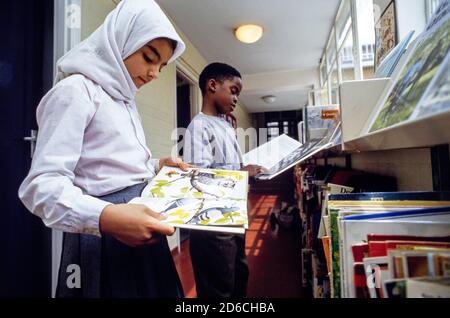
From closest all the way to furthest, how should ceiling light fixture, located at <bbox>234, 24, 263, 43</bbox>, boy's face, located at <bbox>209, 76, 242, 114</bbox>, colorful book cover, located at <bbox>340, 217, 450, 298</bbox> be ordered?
colorful book cover, located at <bbox>340, 217, 450, 298</bbox> → boy's face, located at <bbox>209, 76, 242, 114</bbox> → ceiling light fixture, located at <bbox>234, 24, 263, 43</bbox>

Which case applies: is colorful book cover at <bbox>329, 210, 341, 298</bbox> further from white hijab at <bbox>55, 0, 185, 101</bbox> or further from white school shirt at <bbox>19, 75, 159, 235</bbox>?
white hijab at <bbox>55, 0, 185, 101</bbox>

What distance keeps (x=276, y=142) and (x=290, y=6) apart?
192cm

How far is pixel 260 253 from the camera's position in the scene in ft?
8.25

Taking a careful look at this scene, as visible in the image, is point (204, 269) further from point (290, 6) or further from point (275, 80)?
point (275, 80)

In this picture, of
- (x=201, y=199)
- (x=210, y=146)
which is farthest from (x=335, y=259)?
(x=210, y=146)

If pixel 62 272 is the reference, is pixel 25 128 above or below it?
above

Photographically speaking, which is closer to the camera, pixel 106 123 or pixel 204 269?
pixel 106 123

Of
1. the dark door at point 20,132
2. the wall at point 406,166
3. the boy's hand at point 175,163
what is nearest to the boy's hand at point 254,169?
the boy's hand at point 175,163

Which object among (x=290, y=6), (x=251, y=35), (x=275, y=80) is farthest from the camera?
(x=275, y=80)

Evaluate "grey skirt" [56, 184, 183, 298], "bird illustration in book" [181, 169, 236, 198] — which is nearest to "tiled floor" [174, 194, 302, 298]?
"grey skirt" [56, 184, 183, 298]

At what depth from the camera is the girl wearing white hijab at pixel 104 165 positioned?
0.45 metres

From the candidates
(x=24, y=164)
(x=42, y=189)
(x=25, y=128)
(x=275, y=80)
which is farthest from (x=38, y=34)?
(x=275, y=80)

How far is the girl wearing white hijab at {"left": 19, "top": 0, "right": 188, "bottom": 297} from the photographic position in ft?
1.49

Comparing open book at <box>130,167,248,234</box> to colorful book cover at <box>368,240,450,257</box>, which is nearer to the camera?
colorful book cover at <box>368,240,450,257</box>
